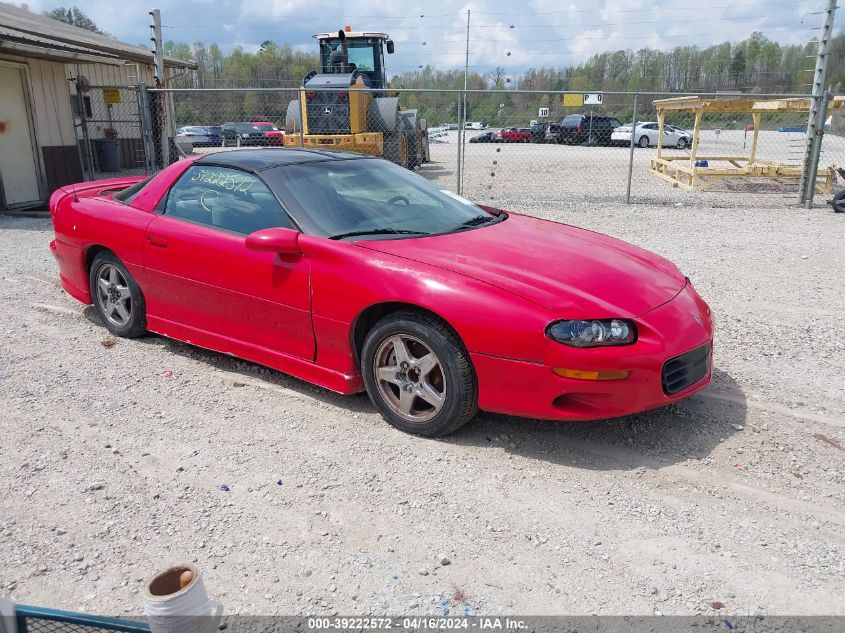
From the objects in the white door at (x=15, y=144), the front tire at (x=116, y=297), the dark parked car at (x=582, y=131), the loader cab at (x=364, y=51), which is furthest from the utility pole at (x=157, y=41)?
the dark parked car at (x=582, y=131)

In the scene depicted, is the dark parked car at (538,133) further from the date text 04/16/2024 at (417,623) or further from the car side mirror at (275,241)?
the date text 04/16/2024 at (417,623)

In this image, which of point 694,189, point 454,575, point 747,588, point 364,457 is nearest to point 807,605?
point 747,588

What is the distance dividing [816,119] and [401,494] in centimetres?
1165

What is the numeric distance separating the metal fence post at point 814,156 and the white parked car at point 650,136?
22.6 metres

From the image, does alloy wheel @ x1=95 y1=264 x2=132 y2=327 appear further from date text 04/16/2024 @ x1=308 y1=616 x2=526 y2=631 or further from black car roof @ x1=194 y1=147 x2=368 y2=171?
date text 04/16/2024 @ x1=308 y1=616 x2=526 y2=631

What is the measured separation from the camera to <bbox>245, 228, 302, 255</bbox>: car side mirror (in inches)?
147

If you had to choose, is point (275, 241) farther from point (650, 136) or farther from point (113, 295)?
point (650, 136)

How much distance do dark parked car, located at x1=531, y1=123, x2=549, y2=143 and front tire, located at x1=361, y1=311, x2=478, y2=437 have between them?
33951 millimetres

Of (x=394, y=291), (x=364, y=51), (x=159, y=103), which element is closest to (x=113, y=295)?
(x=394, y=291)

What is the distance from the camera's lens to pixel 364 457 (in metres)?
3.40

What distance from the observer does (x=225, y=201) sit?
432 cm

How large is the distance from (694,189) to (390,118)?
21.8 feet

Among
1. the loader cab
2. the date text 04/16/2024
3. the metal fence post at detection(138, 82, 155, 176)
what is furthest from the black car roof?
the loader cab

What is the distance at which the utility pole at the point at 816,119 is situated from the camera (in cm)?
1153
